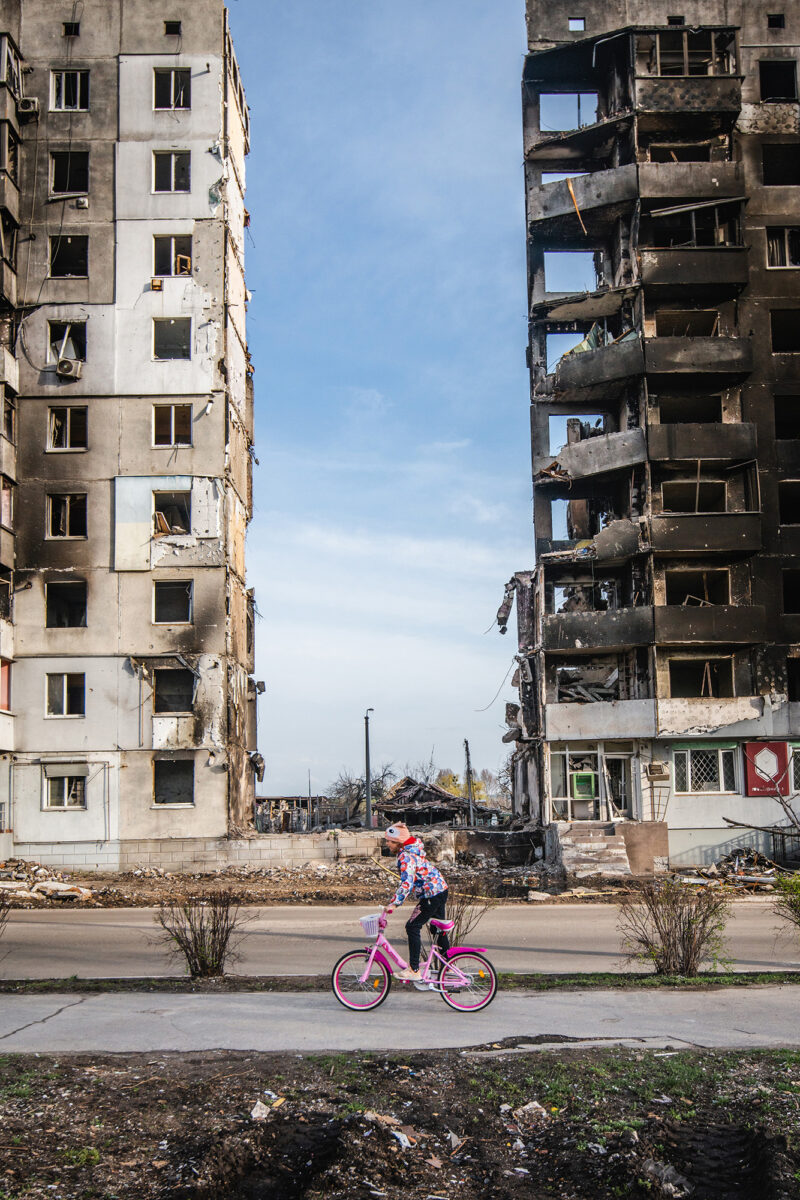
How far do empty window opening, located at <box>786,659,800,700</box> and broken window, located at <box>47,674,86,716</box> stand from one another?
83.0 ft

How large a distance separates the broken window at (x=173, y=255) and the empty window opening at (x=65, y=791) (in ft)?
60.7

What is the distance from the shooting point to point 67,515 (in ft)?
124

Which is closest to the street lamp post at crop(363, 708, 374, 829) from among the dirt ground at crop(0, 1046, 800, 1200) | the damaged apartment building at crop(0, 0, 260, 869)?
the damaged apartment building at crop(0, 0, 260, 869)

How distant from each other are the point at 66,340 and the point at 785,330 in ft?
88.7

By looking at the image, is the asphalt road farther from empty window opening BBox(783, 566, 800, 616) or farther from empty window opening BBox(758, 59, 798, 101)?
empty window opening BBox(758, 59, 798, 101)

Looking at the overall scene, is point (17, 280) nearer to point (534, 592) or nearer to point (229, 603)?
point (229, 603)

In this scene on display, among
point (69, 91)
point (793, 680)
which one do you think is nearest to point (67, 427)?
point (69, 91)

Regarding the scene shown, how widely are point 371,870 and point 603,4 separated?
113ft

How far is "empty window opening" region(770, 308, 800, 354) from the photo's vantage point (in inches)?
1572

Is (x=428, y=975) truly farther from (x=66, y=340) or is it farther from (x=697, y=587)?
(x=66, y=340)

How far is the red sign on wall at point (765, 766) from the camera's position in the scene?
3650 cm

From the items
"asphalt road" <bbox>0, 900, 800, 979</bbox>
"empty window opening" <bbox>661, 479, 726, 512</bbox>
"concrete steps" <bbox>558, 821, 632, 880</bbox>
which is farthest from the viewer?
"empty window opening" <bbox>661, 479, 726, 512</bbox>

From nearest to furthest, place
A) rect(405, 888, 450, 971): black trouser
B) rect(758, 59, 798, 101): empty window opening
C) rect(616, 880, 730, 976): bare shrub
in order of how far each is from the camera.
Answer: rect(405, 888, 450, 971): black trouser → rect(616, 880, 730, 976): bare shrub → rect(758, 59, 798, 101): empty window opening

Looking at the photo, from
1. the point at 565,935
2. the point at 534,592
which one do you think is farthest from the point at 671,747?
the point at 565,935
